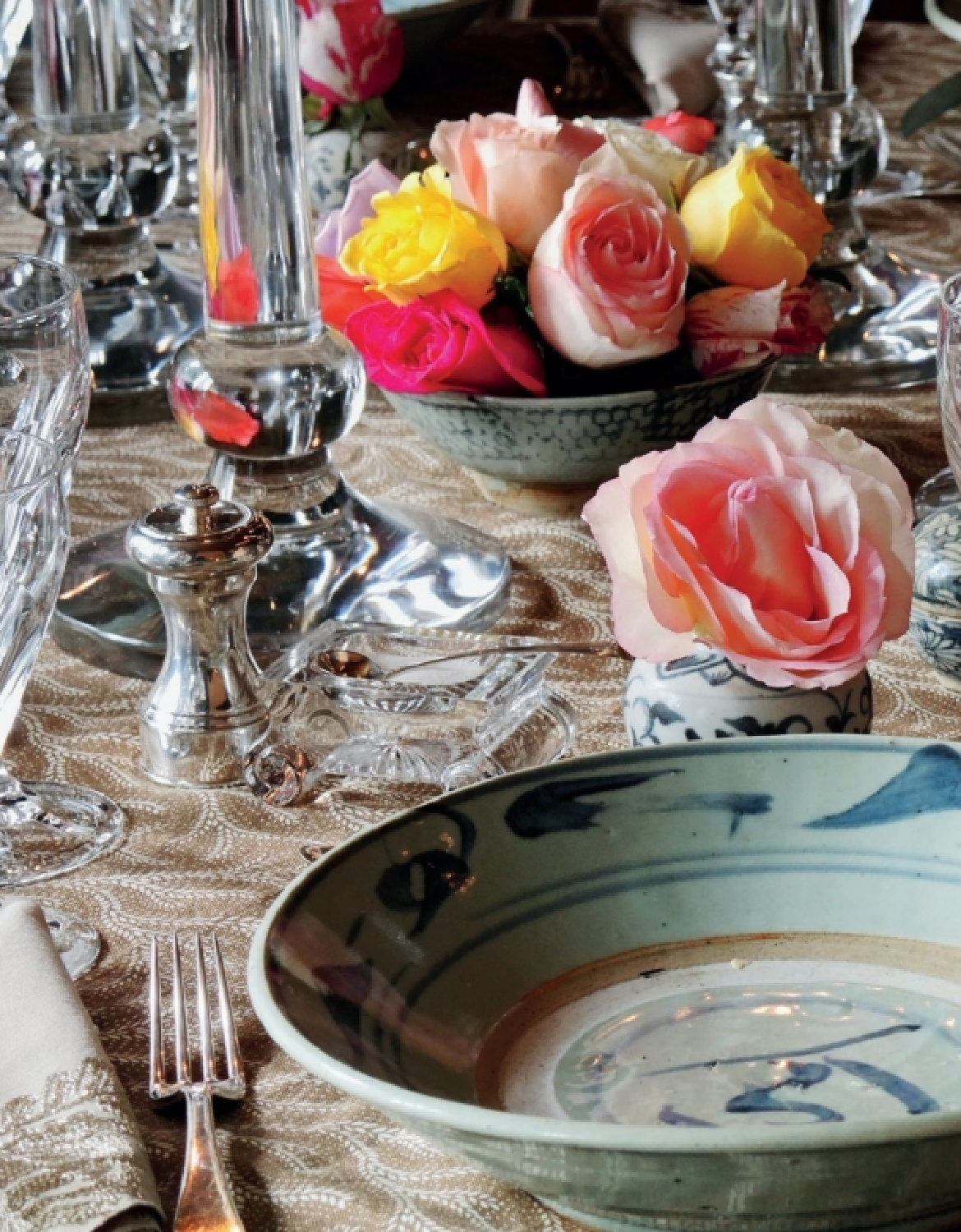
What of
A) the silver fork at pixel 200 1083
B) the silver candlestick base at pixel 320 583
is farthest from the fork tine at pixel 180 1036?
the silver candlestick base at pixel 320 583

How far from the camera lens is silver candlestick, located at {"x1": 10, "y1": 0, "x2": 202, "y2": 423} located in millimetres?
967

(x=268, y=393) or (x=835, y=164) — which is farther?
(x=835, y=164)

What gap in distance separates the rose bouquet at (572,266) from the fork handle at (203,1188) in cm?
41

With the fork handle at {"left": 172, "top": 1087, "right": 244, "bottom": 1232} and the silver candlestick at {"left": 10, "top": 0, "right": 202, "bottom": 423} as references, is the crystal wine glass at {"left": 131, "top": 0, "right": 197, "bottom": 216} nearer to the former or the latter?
the silver candlestick at {"left": 10, "top": 0, "right": 202, "bottom": 423}

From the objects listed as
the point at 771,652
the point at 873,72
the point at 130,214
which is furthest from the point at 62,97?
the point at 873,72

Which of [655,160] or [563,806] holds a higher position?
[655,160]

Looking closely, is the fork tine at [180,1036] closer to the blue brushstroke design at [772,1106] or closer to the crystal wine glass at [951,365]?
the blue brushstroke design at [772,1106]

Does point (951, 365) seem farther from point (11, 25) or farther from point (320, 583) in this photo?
point (11, 25)

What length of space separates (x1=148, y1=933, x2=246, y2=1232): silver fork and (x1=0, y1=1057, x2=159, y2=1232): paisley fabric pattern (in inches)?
0.4

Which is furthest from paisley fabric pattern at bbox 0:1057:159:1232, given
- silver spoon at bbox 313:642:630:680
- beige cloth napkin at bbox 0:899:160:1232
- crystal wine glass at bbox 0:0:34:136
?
crystal wine glass at bbox 0:0:34:136

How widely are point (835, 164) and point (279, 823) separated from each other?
58 cm

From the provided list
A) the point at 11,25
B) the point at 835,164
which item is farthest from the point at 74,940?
the point at 11,25

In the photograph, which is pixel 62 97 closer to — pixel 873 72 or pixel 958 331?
pixel 958 331

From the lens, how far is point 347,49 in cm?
112
